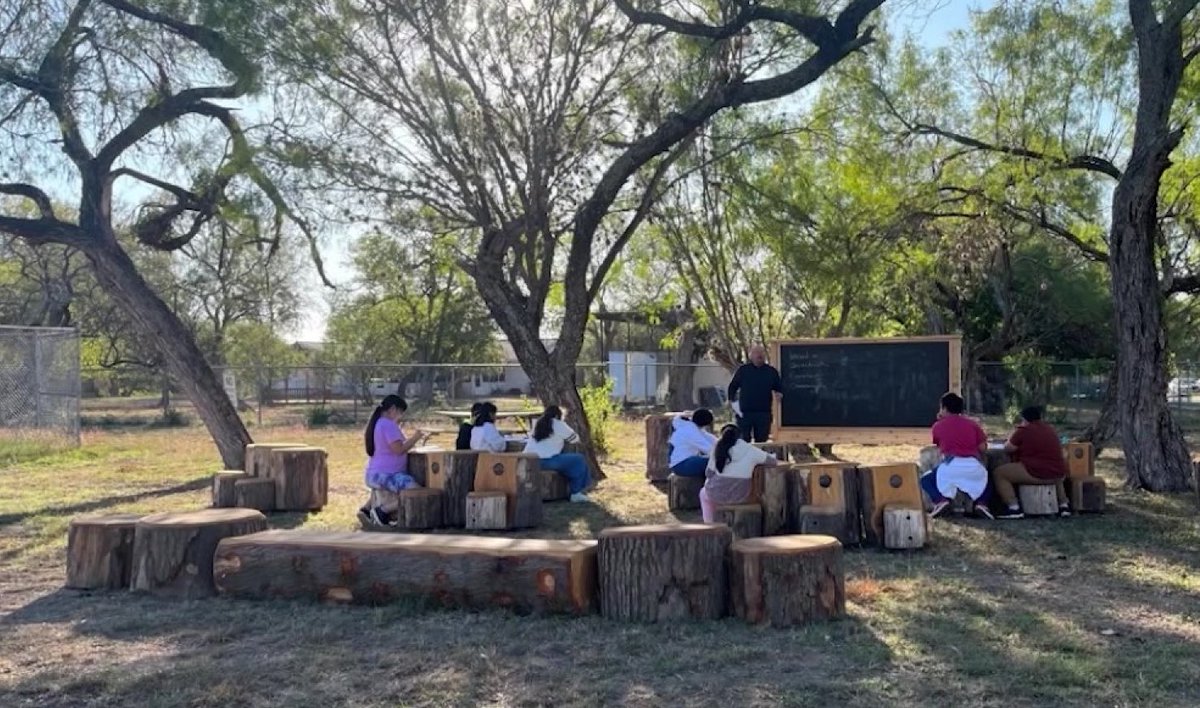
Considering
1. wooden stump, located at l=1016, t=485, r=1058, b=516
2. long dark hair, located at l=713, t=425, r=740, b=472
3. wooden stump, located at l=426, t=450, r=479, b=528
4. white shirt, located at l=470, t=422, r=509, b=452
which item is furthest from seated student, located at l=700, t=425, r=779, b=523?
wooden stump, located at l=1016, t=485, r=1058, b=516

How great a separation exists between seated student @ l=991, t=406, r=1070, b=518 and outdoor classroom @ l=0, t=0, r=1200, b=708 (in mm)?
32

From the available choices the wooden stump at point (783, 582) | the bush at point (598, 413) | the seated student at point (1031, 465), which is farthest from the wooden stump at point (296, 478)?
the seated student at point (1031, 465)

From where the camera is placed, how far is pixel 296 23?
13.8 meters

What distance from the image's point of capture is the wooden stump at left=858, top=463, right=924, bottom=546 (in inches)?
384

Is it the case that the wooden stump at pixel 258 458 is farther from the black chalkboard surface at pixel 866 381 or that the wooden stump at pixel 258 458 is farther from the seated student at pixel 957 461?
the seated student at pixel 957 461

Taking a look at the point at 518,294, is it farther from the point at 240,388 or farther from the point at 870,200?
the point at 240,388

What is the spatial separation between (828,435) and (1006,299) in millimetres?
13520

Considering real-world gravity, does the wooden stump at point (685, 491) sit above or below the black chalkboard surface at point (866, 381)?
below

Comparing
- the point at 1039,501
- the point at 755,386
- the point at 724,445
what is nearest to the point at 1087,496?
the point at 1039,501

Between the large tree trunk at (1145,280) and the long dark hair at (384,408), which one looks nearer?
the long dark hair at (384,408)

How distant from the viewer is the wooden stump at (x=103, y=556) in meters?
8.11

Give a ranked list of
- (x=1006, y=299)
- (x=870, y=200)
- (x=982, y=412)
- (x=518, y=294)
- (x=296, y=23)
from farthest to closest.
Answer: (x=982, y=412)
(x=1006, y=299)
(x=870, y=200)
(x=518, y=294)
(x=296, y=23)

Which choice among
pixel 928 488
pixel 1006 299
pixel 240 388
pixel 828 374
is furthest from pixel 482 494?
pixel 240 388

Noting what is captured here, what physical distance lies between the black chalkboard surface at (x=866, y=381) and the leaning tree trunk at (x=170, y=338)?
769 centimetres
